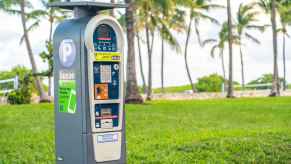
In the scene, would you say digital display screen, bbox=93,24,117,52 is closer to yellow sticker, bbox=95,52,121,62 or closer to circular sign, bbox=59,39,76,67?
yellow sticker, bbox=95,52,121,62

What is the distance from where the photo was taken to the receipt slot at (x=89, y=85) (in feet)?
20.1

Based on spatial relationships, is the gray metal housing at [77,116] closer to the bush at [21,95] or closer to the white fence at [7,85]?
the bush at [21,95]

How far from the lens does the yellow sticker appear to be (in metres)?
6.16

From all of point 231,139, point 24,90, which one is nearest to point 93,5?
point 231,139

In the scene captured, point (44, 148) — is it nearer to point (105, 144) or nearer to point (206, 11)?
point (105, 144)

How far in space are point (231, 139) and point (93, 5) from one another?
5657 mm

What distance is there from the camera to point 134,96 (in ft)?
77.4

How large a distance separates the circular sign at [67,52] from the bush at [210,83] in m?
46.6

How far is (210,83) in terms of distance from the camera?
53.9 meters

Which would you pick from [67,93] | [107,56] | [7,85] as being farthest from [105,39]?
[7,85]

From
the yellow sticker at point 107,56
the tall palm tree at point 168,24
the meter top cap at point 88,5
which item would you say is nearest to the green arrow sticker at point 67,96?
the yellow sticker at point 107,56

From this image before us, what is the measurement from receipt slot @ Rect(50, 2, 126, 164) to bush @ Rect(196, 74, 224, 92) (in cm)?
4646

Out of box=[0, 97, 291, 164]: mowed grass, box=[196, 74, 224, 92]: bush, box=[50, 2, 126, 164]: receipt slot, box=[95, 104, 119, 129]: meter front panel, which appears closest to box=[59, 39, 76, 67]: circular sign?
box=[50, 2, 126, 164]: receipt slot

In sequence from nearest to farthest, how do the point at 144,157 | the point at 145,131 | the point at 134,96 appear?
1. the point at 144,157
2. the point at 145,131
3. the point at 134,96
